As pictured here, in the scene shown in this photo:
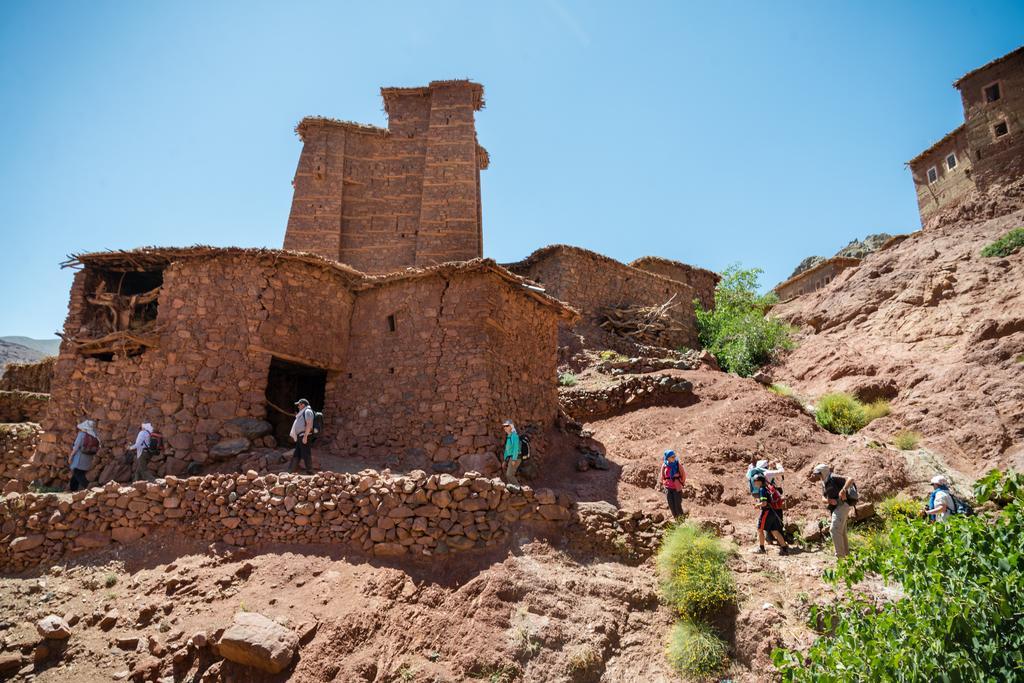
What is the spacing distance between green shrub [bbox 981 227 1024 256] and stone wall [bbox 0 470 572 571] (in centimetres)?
1652

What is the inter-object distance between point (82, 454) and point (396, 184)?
13.6 m

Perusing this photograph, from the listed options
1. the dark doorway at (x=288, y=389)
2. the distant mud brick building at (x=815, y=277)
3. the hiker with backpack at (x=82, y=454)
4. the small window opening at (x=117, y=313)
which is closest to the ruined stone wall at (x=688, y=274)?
the distant mud brick building at (x=815, y=277)

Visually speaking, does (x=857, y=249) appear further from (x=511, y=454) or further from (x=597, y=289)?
(x=511, y=454)

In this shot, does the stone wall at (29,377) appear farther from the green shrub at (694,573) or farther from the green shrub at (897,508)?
the green shrub at (897,508)

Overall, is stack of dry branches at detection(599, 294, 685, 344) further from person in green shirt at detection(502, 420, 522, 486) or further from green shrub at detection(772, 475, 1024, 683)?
green shrub at detection(772, 475, 1024, 683)

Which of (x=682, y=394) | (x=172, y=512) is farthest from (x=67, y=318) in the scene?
(x=682, y=394)

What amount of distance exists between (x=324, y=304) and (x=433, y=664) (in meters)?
7.98

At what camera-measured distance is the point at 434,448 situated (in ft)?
35.5

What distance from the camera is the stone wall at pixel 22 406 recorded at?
59.7ft

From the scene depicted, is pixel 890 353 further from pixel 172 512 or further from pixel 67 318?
pixel 67 318

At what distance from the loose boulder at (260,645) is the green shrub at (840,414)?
38.3 feet

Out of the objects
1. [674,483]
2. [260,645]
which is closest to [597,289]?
[674,483]

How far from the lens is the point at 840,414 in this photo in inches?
542

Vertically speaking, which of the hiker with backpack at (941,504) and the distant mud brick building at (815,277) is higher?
the distant mud brick building at (815,277)
